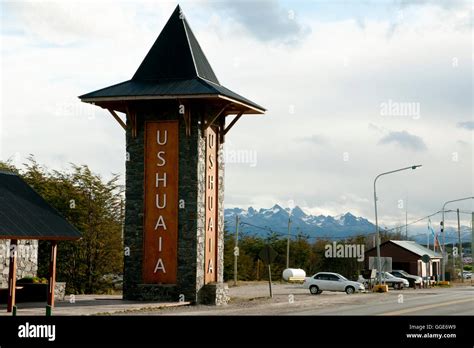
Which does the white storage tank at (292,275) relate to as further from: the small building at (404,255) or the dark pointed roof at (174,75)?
the dark pointed roof at (174,75)

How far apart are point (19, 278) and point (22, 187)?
6916mm

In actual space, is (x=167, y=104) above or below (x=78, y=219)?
above

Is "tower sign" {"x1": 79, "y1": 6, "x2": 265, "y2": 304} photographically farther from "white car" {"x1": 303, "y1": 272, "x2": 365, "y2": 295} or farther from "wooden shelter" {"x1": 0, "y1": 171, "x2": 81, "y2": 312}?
"white car" {"x1": 303, "y1": 272, "x2": 365, "y2": 295}

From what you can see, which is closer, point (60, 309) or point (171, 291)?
point (60, 309)

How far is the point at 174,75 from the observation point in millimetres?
36969

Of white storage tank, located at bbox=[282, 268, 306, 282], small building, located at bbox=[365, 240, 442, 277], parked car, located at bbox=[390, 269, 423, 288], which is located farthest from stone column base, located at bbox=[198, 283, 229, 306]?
small building, located at bbox=[365, 240, 442, 277]

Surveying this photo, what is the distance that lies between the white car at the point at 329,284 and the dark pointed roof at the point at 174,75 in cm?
1672

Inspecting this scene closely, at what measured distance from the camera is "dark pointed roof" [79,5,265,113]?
34.9m

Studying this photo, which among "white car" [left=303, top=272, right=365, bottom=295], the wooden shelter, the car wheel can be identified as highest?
the wooden shelter

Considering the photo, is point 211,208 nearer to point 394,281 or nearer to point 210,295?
point 210,295

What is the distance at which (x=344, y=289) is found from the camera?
51.7 metres

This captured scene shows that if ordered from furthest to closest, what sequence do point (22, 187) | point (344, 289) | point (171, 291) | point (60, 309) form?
point (344, 289)
point (171, 291)
point (22, 187)
point (60, 309)
